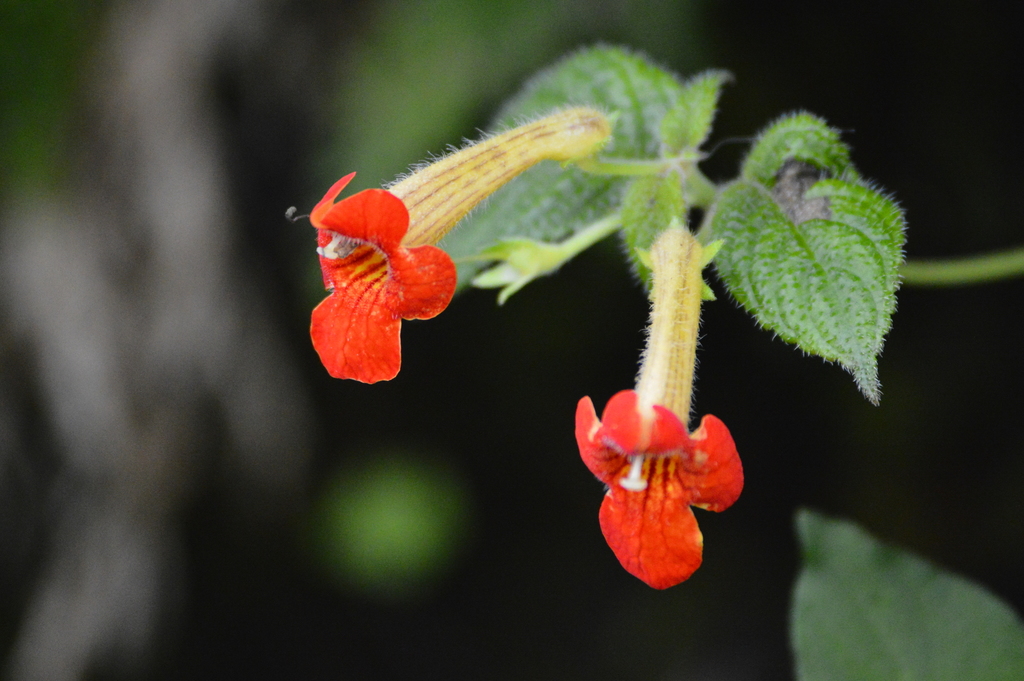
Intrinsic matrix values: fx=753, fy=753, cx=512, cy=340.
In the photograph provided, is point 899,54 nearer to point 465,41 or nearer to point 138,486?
point 465,41

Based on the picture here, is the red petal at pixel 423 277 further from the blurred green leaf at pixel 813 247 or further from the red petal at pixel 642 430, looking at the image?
the blurred green leaf at pixel 813 247

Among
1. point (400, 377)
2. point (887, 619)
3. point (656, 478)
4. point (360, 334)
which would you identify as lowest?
point (887, 619)

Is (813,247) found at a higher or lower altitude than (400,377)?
lower

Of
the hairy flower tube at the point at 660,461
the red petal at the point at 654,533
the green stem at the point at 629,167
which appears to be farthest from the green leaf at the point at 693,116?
the red petal at the point at 654,533

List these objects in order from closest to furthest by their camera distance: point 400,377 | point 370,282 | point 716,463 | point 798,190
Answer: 1. point 716,463
2. point 370,282
3. point 798,190
4. point 400,377

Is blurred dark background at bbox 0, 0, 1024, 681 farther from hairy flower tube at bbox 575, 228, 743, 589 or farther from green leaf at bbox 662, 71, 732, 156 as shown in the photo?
hairy flower tube at bbox 575, 228, 743, 589

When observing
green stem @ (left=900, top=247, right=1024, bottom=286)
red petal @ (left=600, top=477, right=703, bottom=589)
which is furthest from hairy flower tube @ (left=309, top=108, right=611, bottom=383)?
green stem @ (left=900, top=247, right=1024, bottom=286)

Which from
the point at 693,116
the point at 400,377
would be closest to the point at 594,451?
the point at 693,116

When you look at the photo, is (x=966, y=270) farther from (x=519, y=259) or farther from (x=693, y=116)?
(x=519, y=259)
